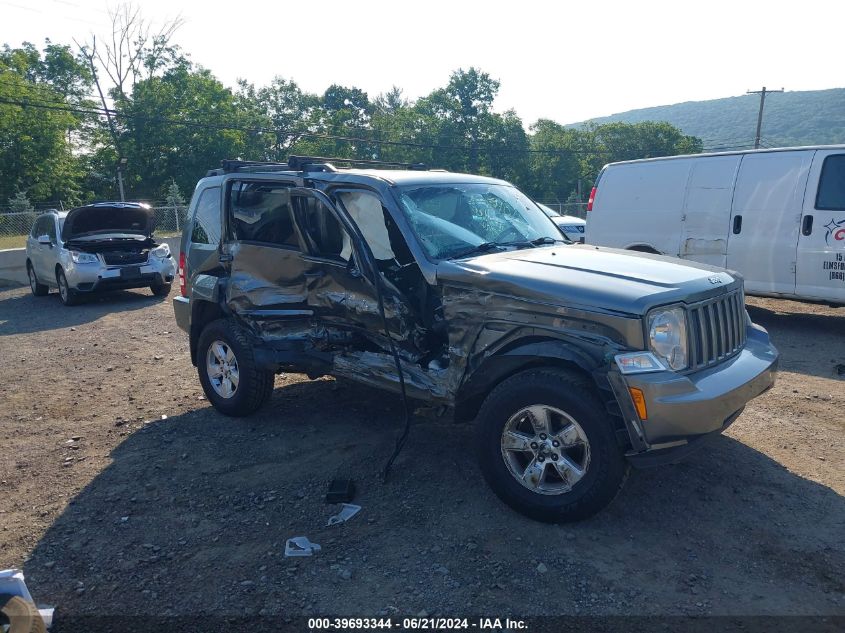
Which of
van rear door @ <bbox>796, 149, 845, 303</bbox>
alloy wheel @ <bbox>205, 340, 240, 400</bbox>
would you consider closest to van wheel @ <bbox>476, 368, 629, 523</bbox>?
alloy wheel @ <bbox>205, 340, 240, 400</bbox>

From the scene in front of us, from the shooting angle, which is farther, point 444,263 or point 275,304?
point 275,304

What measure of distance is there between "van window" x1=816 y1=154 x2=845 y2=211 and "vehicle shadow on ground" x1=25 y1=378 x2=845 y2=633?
4.57m

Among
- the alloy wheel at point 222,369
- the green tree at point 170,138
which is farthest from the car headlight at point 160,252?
the green tree at point 170,138

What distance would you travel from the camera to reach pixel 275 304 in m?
5.40

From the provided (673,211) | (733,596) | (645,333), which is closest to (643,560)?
(733,596)

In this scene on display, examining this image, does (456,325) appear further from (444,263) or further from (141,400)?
(141,400)

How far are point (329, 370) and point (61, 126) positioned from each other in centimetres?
4102

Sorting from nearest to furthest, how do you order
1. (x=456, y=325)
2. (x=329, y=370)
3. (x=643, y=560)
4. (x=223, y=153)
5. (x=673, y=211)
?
(x=643, y=560)
(x=456, y=325)
(x=329, y=370)
(x=673, y=211)
(x=223, y=153)

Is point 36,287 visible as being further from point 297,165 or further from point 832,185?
point 832,185

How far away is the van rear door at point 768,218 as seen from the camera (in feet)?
27.0

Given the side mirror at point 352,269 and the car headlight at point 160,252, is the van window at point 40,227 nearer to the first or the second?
the car headlight at point 160,252

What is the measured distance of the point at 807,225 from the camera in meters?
8.10

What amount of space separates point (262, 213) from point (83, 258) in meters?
8.21

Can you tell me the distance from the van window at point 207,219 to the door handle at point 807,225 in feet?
22.2
